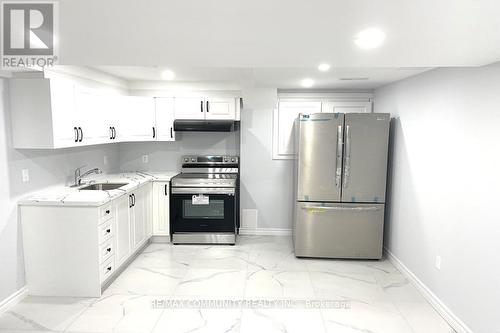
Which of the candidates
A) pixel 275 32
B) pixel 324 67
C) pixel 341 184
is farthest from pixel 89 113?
pixel 341 184

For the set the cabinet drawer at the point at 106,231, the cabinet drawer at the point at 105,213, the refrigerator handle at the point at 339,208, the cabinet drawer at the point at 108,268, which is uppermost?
the cabinet drawer at the point at 105,213

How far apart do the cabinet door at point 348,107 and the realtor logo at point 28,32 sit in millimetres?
3559

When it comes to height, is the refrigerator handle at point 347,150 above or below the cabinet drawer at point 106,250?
above

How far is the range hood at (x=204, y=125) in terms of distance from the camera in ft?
15.0

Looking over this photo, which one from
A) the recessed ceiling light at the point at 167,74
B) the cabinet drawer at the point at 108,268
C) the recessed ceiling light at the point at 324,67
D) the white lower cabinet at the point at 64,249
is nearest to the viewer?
the recessed ceiling light at the point at 324,67

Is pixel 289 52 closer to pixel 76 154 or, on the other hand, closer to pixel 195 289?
pixel 195 289

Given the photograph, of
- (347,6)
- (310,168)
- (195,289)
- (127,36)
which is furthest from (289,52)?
(195,289)

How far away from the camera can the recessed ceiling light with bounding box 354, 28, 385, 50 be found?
5.52ft

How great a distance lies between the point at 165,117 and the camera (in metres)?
4.70

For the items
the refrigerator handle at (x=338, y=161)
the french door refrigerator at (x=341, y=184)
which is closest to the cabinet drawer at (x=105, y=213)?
the french door refrigerator at (x=341, y=184)

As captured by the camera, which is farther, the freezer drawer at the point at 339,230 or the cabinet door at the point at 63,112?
the freezer drawer at the point at 339,230

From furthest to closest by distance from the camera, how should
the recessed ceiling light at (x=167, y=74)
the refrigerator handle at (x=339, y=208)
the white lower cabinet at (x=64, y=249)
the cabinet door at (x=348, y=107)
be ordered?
1. the cabinet door at (x=348, y=107)
2. the refrigerator handle at (x=339, y=208)
3. the recessed ceiling light at (x=167, y=74)
4. the white lower cabinet at (x=64, y=249)

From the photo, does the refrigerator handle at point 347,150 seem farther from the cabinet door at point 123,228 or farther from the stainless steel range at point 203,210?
the cabinet door at point 123,228

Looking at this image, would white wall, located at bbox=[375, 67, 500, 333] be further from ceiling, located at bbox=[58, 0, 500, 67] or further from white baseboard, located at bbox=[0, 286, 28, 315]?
white baseboard, located at bbox=[0, 286, 28, 315]
